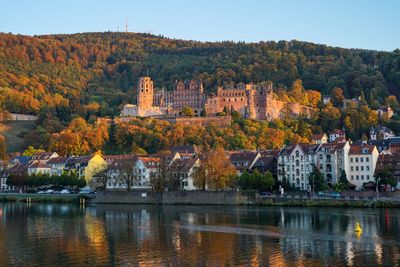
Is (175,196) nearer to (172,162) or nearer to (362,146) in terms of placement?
(172,162)

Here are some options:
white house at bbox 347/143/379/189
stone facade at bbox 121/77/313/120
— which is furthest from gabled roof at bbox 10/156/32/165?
white house at bbox 347/143/379/189

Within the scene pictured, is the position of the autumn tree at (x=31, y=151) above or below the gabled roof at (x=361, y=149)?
above

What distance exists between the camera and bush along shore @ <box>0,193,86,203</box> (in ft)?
283

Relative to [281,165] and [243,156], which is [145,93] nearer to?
[243,156]

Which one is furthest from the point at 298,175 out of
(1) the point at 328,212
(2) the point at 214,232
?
(2) the point at 214,232

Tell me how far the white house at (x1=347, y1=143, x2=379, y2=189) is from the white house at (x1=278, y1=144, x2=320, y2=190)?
4754 millimetres

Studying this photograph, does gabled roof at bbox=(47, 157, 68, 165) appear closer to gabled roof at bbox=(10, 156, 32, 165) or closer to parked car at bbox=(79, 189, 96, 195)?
gabled roof at bbox=(10, 156, 32, 165)

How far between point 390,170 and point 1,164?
239ft

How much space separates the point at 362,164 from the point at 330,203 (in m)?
13.9

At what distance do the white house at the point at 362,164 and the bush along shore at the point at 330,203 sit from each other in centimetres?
1206

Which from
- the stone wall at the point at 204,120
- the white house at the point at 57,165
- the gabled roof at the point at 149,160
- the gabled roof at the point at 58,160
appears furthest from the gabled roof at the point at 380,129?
the white house at the point at 57,165

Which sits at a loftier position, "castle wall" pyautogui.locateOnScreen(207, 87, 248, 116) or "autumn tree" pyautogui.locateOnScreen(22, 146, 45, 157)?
"castle wall" pyautogui.locateOnScreen(207, 87, 248, 116)

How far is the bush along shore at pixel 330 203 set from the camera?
2554 inches

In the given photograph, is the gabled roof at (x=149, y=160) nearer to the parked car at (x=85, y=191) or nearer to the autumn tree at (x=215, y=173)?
the parked car at (x=85, y=191)
